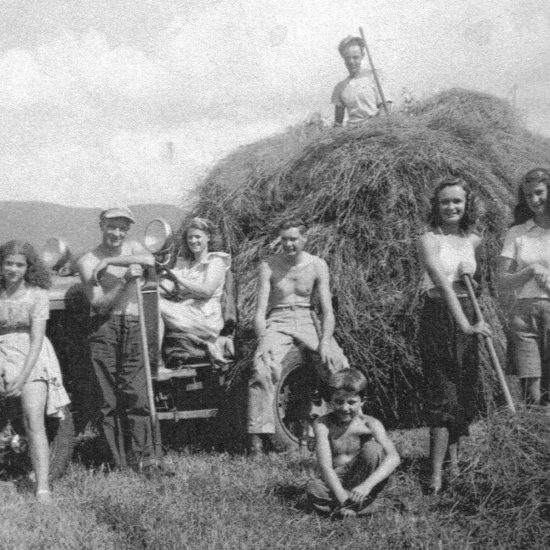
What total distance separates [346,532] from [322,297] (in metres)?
2.19

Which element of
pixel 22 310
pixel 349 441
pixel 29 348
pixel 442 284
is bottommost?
pixel 349 441

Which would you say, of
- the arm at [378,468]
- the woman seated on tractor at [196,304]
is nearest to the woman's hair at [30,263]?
the woman seated on tractor at [196,304]

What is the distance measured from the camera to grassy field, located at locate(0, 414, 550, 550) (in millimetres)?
3662

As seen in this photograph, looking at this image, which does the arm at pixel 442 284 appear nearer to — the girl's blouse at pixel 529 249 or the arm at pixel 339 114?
the girl's blouse at pixel 529 249

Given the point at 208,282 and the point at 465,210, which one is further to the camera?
the point at 208,282

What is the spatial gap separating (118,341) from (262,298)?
42.2 inches

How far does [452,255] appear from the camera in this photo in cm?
462

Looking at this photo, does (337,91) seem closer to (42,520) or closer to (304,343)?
(304,343)

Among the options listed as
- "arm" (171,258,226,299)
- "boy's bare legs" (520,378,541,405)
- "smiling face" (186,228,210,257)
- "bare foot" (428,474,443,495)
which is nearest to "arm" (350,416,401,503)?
"bare foot" (428,474,443,495)

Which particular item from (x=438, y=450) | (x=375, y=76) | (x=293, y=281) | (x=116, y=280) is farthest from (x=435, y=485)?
(x=375, y=76)

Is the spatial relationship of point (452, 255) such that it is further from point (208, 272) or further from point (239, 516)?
point (208, 272)

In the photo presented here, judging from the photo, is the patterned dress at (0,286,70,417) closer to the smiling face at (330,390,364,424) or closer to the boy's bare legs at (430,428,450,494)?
the smiling face at (330,390,364,424)

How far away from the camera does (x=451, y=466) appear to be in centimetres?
441

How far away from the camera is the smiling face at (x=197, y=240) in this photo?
20.5 ft
